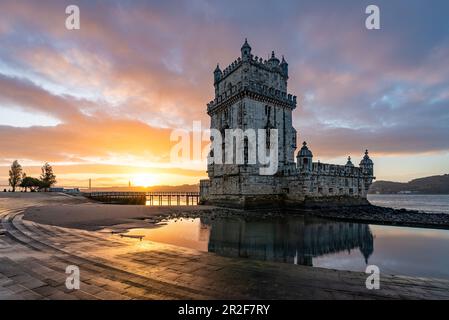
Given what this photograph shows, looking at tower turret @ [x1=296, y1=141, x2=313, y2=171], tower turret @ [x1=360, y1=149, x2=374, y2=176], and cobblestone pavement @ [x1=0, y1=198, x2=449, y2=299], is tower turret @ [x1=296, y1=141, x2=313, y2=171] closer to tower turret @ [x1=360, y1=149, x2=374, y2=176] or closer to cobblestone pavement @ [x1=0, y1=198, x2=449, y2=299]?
tower turret @ [x1=360, y1=149, x2=374, y2=176]

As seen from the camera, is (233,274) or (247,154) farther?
(247,154)

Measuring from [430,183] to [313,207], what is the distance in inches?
8844

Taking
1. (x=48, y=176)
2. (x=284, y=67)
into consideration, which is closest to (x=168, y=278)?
(x=284, y=67)

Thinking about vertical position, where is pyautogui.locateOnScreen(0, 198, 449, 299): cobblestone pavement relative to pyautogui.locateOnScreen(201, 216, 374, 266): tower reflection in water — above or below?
above

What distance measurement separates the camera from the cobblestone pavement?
16.0 ft

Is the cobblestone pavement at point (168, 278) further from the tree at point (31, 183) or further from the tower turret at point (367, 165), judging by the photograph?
the tree at point (31, 183)

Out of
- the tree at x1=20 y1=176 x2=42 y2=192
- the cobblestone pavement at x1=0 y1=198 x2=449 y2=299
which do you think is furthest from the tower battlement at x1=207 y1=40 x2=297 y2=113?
the tree at x1=20 y1=176 x2=42 y2=192

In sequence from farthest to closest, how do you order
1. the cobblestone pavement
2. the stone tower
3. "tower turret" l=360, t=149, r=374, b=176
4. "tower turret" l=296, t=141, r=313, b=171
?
"tower turret" l=360, t=149, r=374, b=176 < the stone tower < "tower turret" l=296, t=141, r=313, b=171 < the cobblestone pavement

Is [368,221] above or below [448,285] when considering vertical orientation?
below

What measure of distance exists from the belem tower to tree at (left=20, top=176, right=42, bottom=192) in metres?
53.7

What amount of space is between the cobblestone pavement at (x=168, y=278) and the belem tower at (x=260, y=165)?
22710mm
